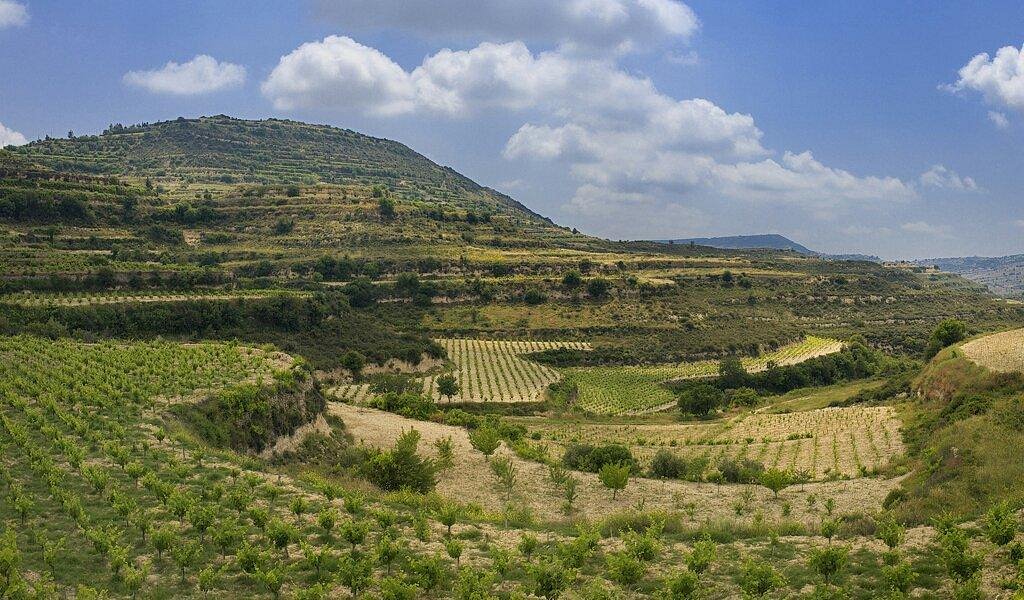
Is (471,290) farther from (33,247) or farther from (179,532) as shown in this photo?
(179,532)

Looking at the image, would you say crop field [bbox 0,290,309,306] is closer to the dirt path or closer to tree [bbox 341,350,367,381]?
tree [bbox 341,350,367,381]

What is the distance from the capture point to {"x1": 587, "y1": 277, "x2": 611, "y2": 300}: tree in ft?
395

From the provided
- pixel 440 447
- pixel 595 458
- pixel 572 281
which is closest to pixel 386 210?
pixel 572 281

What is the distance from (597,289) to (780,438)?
3072 inches

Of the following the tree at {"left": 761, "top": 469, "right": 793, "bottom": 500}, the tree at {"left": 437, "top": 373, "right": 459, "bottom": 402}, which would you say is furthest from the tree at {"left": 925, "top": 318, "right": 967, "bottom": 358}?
the tree at {"left": 761, "top": 469, "right": 793, "bottom": 500}

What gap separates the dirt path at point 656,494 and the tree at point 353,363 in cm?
3842

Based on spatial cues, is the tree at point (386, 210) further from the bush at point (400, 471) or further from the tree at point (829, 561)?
the tree at point (829, 561)

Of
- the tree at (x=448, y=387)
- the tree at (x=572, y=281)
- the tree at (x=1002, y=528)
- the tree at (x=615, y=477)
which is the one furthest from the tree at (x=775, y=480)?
the tree at (x=572, y=281)

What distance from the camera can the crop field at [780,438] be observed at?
3559 centimetres

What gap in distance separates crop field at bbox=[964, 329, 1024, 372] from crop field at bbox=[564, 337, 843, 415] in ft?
97.4

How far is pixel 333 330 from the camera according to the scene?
78000 millimetres

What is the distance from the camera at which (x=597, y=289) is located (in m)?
120

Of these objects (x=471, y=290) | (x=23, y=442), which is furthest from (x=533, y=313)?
(x=23, y=442)

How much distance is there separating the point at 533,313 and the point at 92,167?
170902 millimetres
